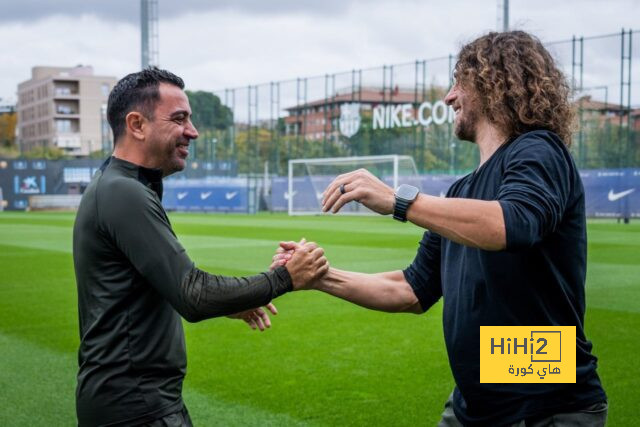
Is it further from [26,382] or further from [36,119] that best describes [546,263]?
[36,119]

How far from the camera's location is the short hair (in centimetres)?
357

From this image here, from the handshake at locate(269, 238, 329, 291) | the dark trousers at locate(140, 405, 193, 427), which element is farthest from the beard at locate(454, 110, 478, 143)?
the dark trousers at locate(140, 405, 193, 427)

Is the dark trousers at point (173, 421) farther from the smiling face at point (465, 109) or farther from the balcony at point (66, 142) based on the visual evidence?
the balcony at point (66, 142)

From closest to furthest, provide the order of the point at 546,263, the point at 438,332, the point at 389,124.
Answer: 1. the point at 546,263
2. the point at 438,332
3. the point at 389,124

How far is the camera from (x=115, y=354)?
10.8 ft

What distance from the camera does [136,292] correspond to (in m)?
3.31

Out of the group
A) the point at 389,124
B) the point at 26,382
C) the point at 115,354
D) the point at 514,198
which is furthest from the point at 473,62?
the point at 389,124

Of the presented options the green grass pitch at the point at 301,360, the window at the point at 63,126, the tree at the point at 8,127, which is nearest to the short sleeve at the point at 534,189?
the green grass pitch at the point at 301,360

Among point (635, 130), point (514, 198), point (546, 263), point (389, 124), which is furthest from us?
point (389, 124)

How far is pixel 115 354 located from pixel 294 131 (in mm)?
50922

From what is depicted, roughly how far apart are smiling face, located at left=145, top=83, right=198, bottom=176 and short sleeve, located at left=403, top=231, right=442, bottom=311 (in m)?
1.20

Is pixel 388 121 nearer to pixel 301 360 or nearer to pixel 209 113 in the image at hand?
pixel 209 113

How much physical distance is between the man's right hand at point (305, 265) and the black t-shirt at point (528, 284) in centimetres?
62

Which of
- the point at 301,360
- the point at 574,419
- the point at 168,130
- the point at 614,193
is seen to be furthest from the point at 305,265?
the point at 614,193
